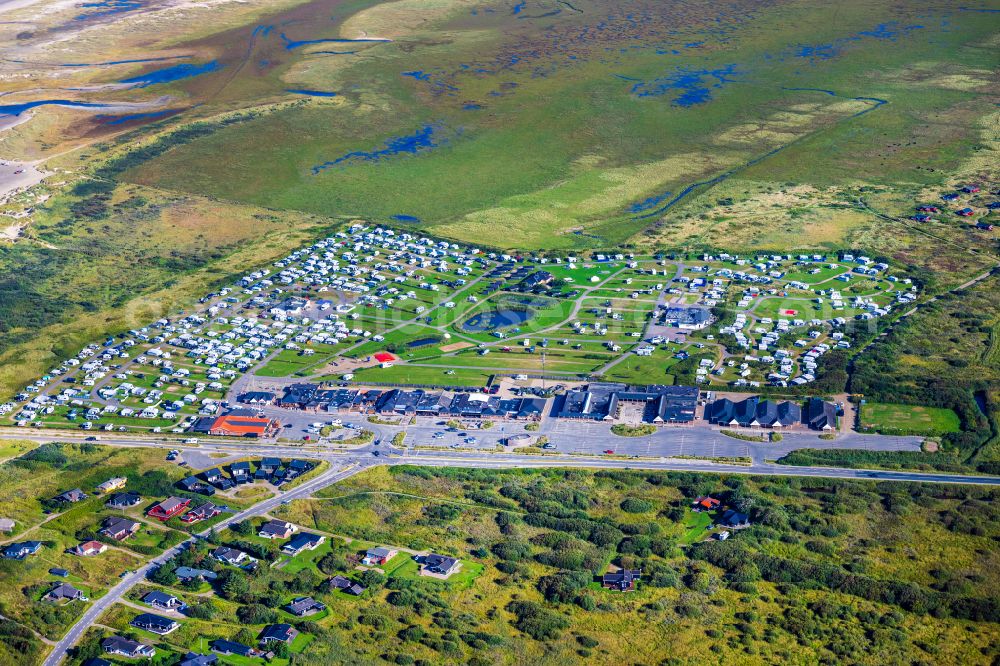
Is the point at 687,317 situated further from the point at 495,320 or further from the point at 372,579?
the point at 372,579

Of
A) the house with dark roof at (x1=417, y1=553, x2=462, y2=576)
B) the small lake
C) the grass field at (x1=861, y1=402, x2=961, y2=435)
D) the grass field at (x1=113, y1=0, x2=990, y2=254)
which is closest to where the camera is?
the house with dark roof at (x1=417, y1=553, x2=462, y2=576)

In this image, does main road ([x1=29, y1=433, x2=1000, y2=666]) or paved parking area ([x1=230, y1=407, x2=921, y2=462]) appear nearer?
main road ([x1=29, y1=433, x2=1000, y2=666])

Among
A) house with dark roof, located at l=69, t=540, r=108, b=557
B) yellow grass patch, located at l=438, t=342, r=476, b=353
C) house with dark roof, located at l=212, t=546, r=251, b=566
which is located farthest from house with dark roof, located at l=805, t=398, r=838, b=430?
house with dark roof, located at l=69, t=540, r=108, b=557

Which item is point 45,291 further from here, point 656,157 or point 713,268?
point 656,157

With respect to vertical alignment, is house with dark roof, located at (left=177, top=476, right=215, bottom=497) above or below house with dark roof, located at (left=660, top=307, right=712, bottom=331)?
above

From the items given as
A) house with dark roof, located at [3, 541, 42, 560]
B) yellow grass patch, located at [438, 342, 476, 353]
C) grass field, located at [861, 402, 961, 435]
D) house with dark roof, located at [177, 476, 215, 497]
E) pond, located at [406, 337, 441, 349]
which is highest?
house with dark roof, located at [3, 541, 42, 560]

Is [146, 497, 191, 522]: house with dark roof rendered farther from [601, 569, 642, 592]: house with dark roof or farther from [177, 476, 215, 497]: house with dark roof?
[601, 569, 642, 592]: house with dark roof

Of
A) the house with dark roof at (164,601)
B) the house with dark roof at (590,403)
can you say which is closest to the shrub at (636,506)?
the house with dark roof at (590,403)

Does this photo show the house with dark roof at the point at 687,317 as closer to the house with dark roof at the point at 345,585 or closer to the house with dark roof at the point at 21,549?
the house with dark roof at the point at 345,585
